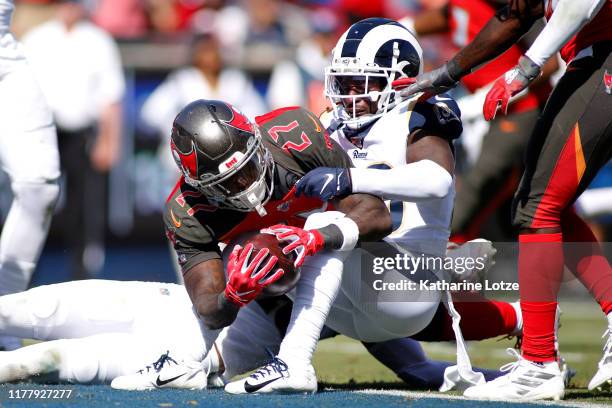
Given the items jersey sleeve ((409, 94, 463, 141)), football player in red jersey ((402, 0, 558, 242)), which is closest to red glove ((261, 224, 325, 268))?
jersey sleeve ((409, 94, 463, 141))

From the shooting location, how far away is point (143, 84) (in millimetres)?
9969

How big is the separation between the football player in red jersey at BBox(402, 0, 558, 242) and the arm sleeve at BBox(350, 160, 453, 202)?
2162 mm

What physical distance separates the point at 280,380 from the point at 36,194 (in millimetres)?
1880

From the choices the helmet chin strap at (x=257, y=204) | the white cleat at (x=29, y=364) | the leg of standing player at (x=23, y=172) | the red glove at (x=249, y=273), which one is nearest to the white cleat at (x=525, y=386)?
the red glove at (x=249, y=273)

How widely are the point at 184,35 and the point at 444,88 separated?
6638 millimetres

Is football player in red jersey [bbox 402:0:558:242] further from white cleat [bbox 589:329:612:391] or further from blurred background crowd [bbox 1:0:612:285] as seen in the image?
white cleat [bbox 589:329:612:391]

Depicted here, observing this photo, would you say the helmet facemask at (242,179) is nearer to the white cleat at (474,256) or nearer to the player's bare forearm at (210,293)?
the player's bare forearm at (210,293)

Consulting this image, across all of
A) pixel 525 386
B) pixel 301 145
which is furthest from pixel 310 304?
pixel 525 386

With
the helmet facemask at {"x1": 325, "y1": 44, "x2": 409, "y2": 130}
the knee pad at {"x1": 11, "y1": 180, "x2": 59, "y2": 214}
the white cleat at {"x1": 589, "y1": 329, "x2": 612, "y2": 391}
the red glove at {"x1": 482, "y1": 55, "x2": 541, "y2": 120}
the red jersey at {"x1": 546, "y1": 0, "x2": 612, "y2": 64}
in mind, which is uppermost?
the red jersey at {"x1": 546, "y1": 0, "x2": 612, "y2": 64}

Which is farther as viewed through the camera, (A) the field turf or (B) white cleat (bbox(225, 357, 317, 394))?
(B) white cleat (bbox(225, 357, 317, 394))

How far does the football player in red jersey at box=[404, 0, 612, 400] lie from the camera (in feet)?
12.1

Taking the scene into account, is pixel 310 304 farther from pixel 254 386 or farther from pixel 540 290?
pixel 540 290

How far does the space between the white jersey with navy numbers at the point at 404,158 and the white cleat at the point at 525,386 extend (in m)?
0.61

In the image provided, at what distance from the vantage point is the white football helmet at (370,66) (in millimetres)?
4273
